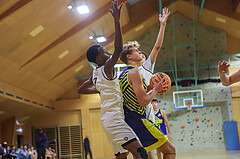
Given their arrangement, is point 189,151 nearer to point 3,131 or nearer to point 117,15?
point 3,131

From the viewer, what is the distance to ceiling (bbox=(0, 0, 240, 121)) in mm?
10547

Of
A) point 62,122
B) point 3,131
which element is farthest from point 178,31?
point 3,131

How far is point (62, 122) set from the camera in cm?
2011

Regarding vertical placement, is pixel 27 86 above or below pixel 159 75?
above

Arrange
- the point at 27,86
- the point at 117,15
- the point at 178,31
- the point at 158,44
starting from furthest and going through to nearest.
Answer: the point at 178,31 < the point at 27,86 < the point at 158,44 < the point at 117,15

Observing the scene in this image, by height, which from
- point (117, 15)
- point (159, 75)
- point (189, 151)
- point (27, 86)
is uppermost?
point (27, 86)

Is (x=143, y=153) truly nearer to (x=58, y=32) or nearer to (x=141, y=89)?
(x=141, y=89)

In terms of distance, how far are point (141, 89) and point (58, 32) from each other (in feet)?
33.0

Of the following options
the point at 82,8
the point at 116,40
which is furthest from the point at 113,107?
the point at 82,8

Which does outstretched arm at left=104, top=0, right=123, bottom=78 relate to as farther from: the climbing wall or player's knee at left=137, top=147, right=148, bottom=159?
the climbing wall

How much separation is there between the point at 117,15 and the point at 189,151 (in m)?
15.9

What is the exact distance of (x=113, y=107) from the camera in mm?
3291

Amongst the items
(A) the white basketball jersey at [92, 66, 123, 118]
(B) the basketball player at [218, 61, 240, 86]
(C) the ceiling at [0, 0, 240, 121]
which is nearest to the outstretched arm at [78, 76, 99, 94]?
(A) the white basketball jersey at [92, 66, 123, 118]

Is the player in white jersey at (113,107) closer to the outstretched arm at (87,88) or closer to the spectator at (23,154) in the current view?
the outstretched arm at (87,88)
